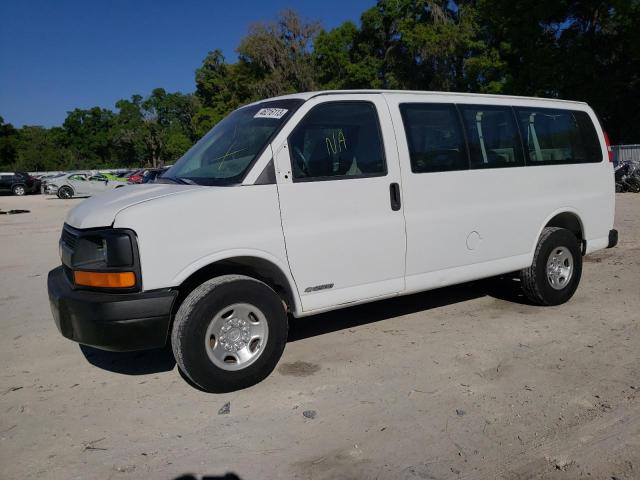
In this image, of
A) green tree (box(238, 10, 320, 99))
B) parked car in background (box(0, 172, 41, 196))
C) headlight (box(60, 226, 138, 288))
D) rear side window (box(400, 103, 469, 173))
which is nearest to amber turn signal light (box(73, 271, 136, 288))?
headlight (box(60, 226, 138, 288))

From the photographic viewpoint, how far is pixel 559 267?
5883 millimetres

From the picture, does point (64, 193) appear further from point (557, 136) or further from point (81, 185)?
point (557, 136)

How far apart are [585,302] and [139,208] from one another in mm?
4905

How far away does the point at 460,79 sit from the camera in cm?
4012

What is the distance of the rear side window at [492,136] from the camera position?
5066mm

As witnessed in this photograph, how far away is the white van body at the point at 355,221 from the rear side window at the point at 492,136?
93 mm

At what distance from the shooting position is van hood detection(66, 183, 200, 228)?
3656mm

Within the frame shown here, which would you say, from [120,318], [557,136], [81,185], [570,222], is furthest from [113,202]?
[81,185]

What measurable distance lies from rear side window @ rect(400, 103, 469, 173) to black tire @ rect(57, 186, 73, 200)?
103 feet

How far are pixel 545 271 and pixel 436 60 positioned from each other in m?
38.3

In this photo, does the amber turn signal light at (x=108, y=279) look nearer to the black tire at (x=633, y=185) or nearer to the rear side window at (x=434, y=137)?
the rear side window at (x=434, y=137)

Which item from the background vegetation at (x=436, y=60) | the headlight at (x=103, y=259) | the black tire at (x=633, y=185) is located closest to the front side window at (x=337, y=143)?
the headlight at (x=103, y=259)

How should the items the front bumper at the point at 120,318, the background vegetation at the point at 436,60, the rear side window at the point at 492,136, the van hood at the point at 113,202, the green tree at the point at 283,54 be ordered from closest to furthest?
the front bumper at the point at 120,318, the van hood at the point at 113,202, the rear side window at the point at 492,136, the background vegetation at the point at 436,60, the green tree at the point at 283,54

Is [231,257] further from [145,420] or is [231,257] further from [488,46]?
[488,46]
